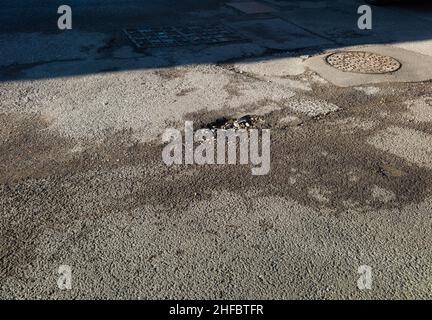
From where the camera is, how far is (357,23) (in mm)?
8555

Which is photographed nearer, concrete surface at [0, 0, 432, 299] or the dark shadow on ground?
concrete surface at [0, 0, 432, 299]

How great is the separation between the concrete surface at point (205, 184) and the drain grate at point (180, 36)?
23.5 inches

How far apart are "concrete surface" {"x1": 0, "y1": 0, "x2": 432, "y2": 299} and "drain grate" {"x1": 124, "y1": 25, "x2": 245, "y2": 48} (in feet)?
1.95

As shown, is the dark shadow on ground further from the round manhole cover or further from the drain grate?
the round manhole cover

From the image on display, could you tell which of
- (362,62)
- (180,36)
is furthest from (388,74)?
(180,36)

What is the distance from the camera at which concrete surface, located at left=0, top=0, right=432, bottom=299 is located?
2.98 meters

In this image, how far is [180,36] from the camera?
7.71 m

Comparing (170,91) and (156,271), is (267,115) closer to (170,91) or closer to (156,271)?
(170,91)

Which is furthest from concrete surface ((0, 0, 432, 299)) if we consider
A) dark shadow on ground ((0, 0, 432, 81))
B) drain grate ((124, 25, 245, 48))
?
drain grate ((124, 25, 245, 48))

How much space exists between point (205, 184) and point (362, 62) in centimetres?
384

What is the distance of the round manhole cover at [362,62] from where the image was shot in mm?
6270

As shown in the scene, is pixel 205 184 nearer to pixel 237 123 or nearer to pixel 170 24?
pixel 237 123

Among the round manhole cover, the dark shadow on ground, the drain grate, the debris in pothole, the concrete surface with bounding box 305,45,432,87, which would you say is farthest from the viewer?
the drain grate

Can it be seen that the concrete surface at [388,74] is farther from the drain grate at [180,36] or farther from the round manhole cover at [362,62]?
the drain grate at [180,36]
